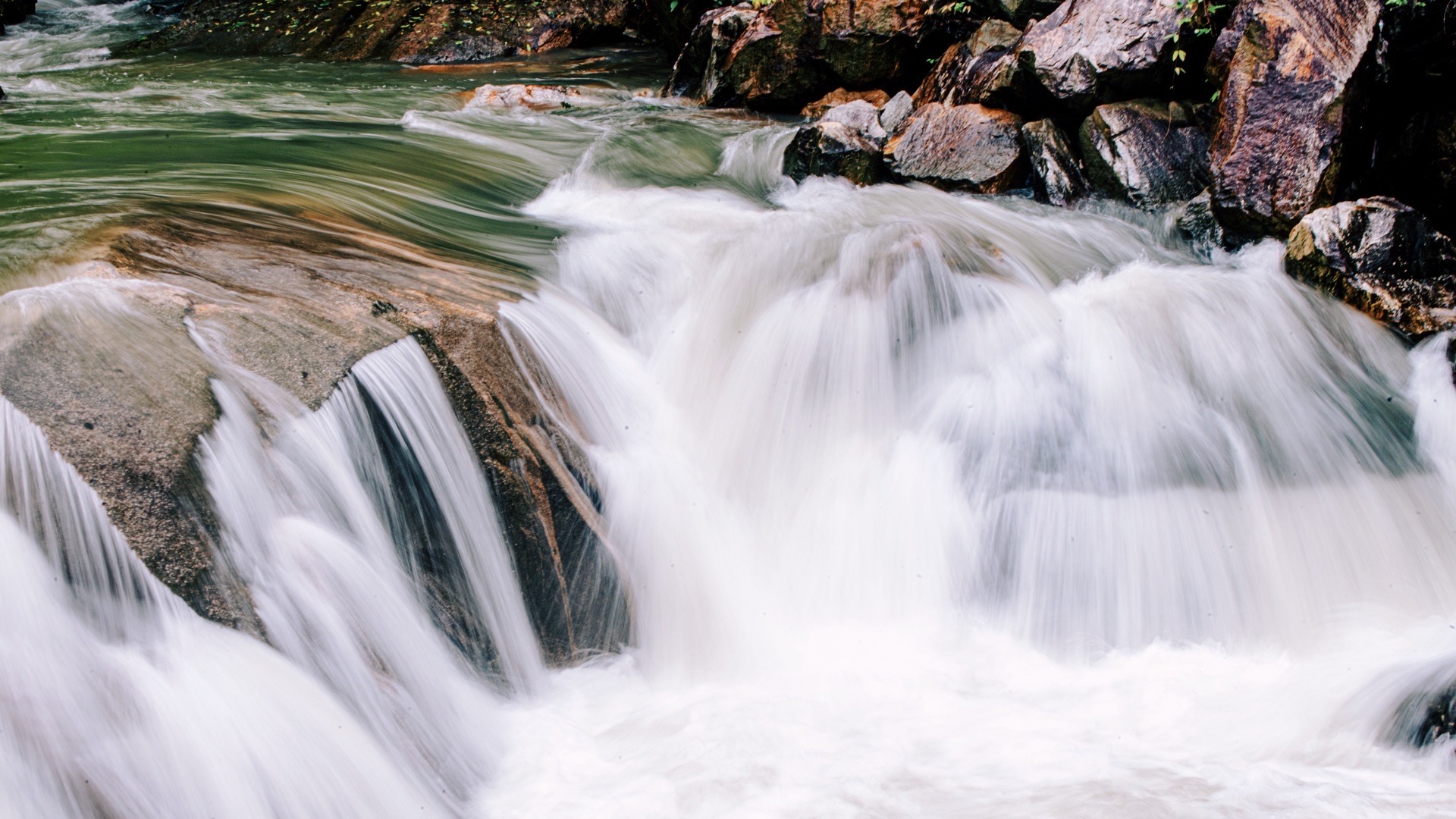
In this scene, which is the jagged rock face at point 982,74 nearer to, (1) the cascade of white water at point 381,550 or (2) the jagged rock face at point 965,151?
(2) the jagged rock face at point 965,151

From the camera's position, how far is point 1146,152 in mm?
6117

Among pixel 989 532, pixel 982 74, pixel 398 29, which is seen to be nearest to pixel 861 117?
pixel 982 74

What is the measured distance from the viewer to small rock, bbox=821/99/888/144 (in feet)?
24.2

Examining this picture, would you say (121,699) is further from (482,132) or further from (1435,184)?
(1435,184)

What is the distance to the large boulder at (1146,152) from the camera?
19.7 ft

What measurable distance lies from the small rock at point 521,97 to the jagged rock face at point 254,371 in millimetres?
4391

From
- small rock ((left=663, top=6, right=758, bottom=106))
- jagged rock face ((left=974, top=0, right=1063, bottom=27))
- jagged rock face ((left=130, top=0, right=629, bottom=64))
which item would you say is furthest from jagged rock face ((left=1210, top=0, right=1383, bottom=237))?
jagged rock face ((left=130, top=0, right=629, bottom=64))

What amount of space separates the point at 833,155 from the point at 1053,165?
1398 mm

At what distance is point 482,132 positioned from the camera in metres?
7.53

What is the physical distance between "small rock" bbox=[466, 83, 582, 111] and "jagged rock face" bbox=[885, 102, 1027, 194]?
3.34 metres

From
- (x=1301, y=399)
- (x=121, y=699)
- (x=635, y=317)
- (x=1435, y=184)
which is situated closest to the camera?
(x=121, y=699)

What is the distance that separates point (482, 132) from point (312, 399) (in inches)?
185

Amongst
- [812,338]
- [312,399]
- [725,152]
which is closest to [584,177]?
[725,152]

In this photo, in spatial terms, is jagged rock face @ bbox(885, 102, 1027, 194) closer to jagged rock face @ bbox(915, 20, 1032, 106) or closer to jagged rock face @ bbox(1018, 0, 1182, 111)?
jagged rock face @ bbox(915, 20, 1032, 106)
